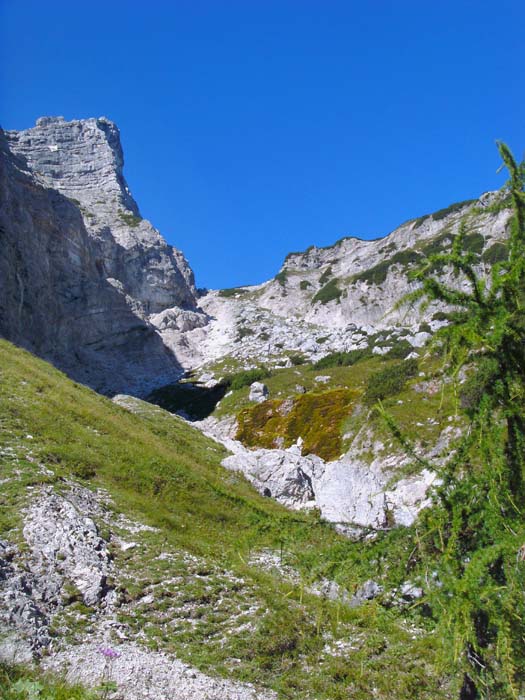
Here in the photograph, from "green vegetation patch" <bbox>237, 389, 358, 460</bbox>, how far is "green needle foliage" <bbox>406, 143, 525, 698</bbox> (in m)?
26.0

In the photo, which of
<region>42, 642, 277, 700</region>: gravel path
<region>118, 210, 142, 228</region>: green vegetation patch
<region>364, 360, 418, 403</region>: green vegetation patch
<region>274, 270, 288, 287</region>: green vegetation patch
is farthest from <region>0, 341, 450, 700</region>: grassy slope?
<region>274, 270, 288, 287</region>: green vegetation patch

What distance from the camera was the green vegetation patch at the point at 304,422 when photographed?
32781 mm

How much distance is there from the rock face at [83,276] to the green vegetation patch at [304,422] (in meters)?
24.5

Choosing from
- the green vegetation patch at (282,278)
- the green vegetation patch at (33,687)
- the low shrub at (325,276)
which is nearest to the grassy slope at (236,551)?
the green vegetation patch at (33,687)

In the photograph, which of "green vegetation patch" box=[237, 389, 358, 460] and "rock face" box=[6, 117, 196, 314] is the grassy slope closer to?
"green vegetation patch" box=[237, 389, 358, 460]

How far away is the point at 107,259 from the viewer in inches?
4215

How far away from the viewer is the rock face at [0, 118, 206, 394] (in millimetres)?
54469

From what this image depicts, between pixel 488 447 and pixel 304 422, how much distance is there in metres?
32.6

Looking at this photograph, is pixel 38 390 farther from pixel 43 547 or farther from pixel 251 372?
pixel 251 372

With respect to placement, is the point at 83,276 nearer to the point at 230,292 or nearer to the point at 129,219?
the point at 129,219

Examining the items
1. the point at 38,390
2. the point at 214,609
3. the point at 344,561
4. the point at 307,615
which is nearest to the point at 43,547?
the point at 214,609

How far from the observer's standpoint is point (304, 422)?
3700 cm

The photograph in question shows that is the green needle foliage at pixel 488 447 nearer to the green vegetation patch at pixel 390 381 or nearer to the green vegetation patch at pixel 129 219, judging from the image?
the green vegetation patch at pixel 390 381

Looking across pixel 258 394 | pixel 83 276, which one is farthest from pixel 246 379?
pixel 83 276
